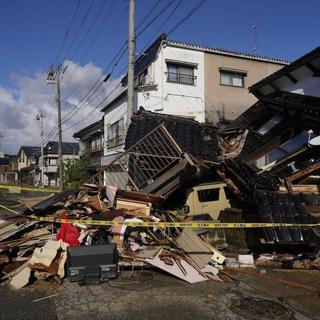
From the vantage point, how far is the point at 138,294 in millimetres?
6352

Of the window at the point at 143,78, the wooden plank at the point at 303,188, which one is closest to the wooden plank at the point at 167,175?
the wooden plank at the point at 303,188

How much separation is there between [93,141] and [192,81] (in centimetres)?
1628

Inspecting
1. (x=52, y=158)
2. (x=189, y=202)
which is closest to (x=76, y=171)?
(x=189, y=202)

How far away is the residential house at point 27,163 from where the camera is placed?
6950 centimetres

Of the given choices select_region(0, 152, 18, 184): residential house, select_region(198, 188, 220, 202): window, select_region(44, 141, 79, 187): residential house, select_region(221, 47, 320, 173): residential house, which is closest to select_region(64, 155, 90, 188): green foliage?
select_region(221, 47, 320, 173): residential house

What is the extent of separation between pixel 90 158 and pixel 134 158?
22888mm

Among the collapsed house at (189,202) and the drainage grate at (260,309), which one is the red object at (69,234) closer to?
the collapsed house at (189,202)

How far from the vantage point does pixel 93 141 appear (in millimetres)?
→ 36469

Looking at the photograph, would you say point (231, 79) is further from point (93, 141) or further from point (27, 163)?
point (27, 163)

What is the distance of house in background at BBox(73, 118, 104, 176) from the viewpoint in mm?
32719

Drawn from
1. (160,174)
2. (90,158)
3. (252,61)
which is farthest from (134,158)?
(90,158)

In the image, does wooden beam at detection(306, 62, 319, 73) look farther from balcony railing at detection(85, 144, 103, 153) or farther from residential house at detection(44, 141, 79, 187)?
residential house at detection(44, 141, 79, 187)

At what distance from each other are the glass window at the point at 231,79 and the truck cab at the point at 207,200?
1291 cm

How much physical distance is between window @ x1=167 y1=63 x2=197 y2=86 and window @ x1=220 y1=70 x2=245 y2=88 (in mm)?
1983
